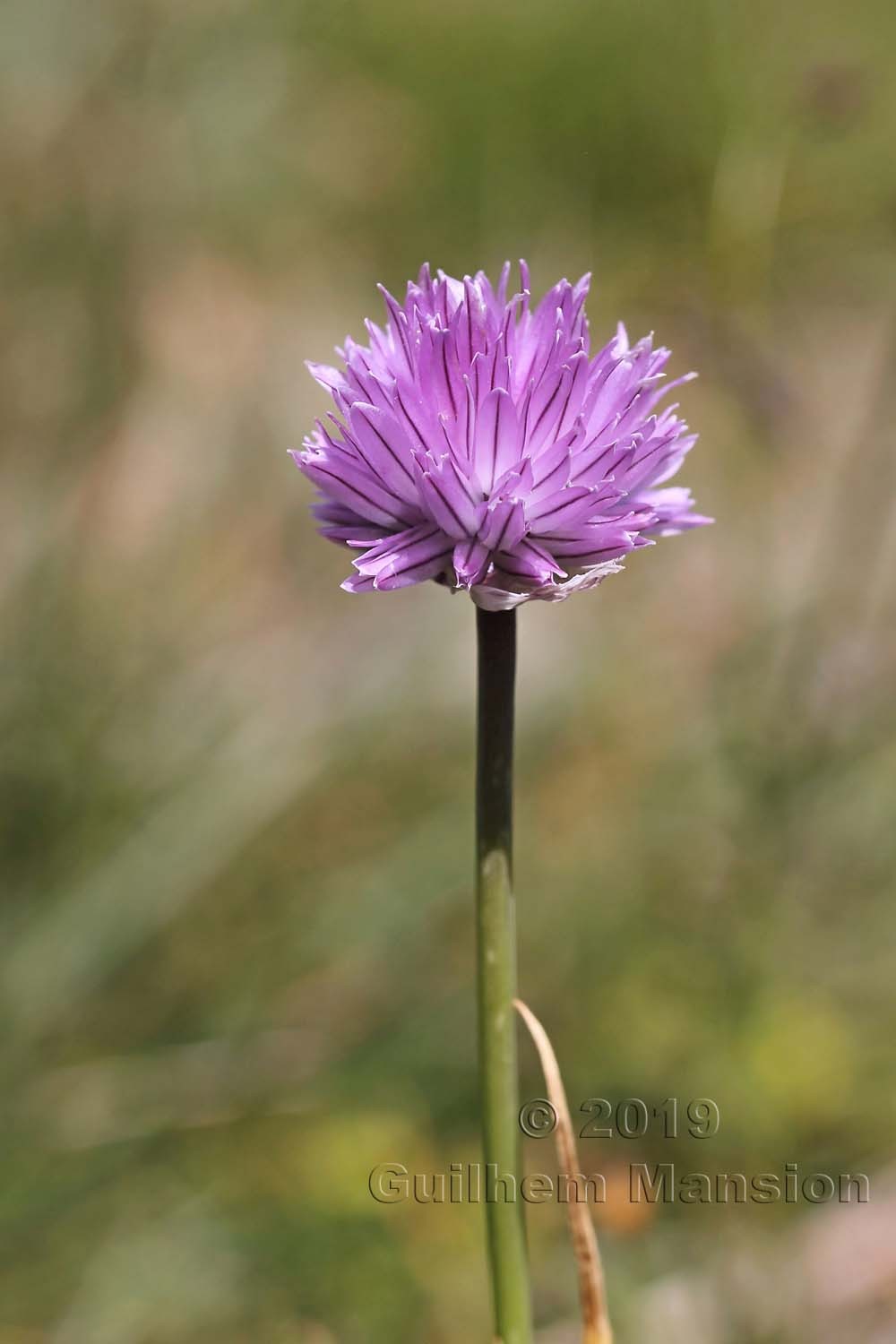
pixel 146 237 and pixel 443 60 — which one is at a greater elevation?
pixel 443 60

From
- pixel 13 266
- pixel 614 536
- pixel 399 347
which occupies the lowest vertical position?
pixel 614 536

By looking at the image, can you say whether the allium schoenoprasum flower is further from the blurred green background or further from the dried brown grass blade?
the blurred green background

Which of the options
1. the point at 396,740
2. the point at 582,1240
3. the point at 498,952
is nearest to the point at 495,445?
the point at 498,952

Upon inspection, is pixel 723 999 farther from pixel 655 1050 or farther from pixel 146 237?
pixel 146 237

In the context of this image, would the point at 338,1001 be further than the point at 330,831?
No

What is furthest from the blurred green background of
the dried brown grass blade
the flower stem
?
the flower stem

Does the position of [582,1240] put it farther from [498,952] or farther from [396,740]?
[396,740]

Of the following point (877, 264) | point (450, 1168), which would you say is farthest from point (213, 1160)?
point (877, 264)
